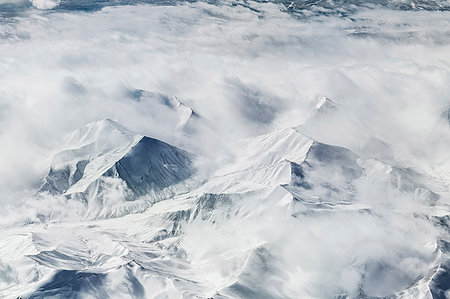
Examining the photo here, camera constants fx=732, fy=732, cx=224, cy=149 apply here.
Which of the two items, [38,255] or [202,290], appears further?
[38,255]

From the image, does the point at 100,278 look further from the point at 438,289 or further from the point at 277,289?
the point at 438,289

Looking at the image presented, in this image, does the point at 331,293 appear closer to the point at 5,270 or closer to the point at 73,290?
the point at 73,290

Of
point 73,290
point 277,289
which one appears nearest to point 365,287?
point 277,289

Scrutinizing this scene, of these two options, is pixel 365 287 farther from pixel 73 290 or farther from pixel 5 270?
pixel 5 270

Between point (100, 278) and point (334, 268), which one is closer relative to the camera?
point (100, 278)

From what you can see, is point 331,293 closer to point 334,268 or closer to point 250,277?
point 334,268

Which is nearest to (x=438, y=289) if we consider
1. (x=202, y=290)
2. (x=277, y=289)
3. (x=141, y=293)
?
(x=277, y=289)

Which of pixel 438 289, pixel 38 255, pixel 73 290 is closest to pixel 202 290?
pixel 73 290
